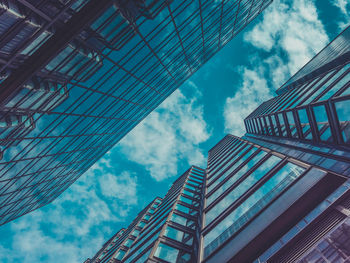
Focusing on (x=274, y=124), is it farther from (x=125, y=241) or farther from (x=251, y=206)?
(x=125, y=241)

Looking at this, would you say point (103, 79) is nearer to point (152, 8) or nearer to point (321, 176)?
point (152, 8)

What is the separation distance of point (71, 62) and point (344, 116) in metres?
14.6

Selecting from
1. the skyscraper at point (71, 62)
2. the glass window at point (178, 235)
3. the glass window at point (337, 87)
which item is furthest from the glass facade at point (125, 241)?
the glass window at point (337, 87)

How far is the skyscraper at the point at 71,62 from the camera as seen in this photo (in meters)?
7.96

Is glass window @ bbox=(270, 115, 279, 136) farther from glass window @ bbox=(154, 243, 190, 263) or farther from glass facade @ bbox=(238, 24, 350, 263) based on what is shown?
glass window @ bbox=(154, 243, 190, 263)

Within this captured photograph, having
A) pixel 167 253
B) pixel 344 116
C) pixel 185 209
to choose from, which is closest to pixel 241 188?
pixel 167 253

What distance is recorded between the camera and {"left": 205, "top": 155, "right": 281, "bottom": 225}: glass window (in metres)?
14.9

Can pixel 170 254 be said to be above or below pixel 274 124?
below

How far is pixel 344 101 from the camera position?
10875 mm

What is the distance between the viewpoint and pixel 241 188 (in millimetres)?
15688

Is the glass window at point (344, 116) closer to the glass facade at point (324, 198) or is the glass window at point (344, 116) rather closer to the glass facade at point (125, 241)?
the glass facade at point (324, 198)

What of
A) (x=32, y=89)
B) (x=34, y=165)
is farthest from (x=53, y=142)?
(x=32, y=89)

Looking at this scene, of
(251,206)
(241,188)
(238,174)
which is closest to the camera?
(251,206)

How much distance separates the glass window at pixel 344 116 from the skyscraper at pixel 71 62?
448 inches
